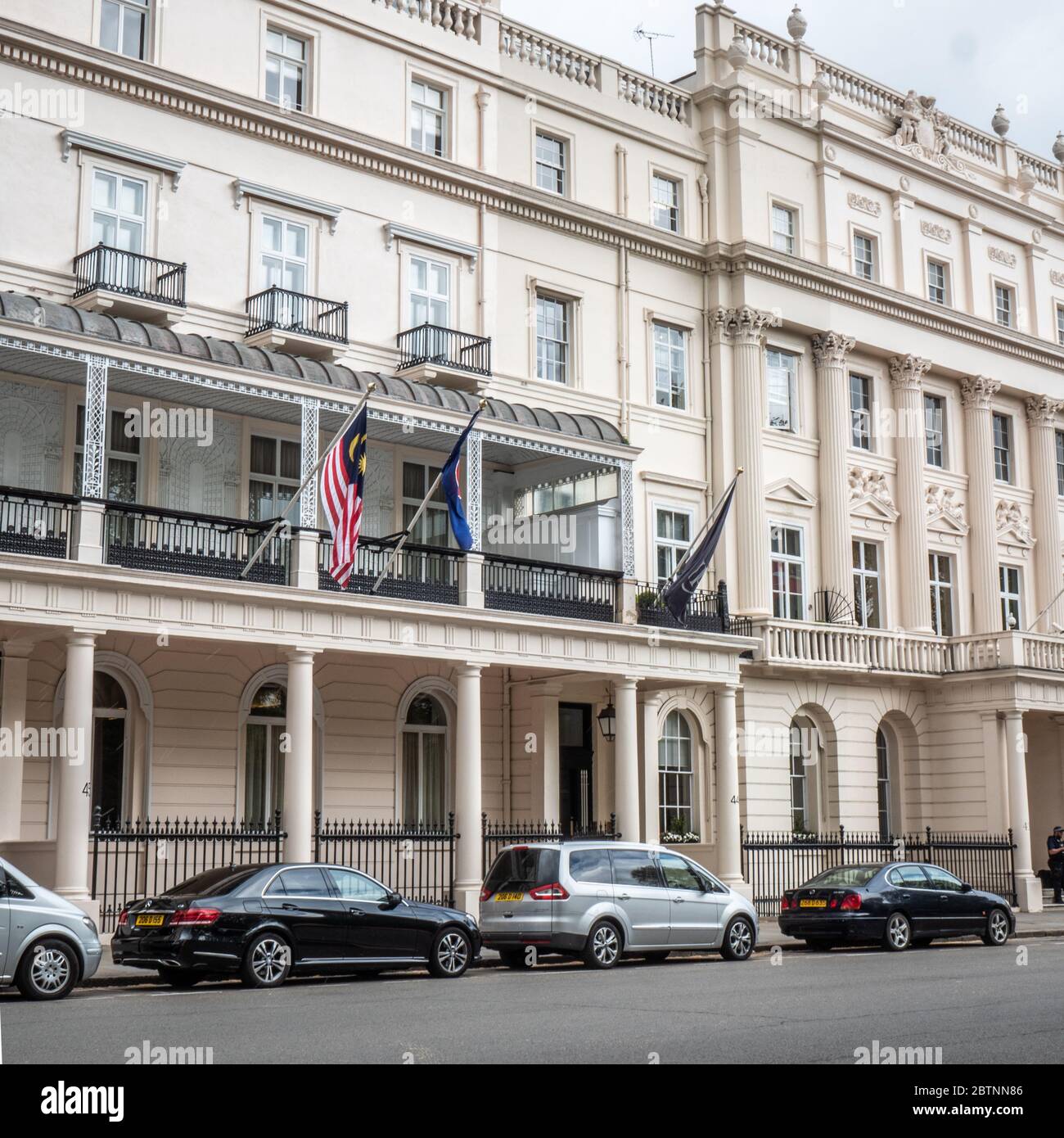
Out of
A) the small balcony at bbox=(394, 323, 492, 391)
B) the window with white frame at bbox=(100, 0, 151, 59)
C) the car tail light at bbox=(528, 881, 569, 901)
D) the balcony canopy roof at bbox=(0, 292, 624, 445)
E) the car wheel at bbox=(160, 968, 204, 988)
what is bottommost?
the car wheel at bbox=(160, 968, 204, 988)

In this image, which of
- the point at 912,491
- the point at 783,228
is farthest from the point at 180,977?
the point at 912,491

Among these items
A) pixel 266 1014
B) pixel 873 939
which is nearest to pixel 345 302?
pixel 873 939

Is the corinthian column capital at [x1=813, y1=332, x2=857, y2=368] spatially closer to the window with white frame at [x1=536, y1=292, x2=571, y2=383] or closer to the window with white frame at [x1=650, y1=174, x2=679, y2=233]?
the window with white frame at [x1=650, y1=174, x2=679, y2=233]

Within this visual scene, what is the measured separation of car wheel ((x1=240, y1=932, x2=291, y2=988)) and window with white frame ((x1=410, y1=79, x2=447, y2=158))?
1818 cm

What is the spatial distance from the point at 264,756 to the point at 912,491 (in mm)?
18957

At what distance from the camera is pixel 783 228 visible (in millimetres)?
36656

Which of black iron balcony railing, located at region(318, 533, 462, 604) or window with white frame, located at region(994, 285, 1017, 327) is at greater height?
window with white frame, located at region(994, 285, 1017, 327)

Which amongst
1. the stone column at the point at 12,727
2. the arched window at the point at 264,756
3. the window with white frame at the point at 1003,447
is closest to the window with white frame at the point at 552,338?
the arched window at the point at 264,756

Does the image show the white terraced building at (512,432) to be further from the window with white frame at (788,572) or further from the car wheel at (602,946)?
the car wheel at (602,946)

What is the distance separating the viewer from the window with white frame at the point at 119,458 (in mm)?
24594

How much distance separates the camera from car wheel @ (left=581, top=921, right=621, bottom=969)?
19484mm

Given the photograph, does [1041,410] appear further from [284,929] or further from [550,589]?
[284,929]

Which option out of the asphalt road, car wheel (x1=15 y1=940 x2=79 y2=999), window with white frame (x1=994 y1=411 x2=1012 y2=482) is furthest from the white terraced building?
the asphalt road

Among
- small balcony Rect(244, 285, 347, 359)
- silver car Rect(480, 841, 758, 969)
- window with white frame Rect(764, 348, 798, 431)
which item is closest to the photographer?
silver car Rect(480, 841, 758, 969)
